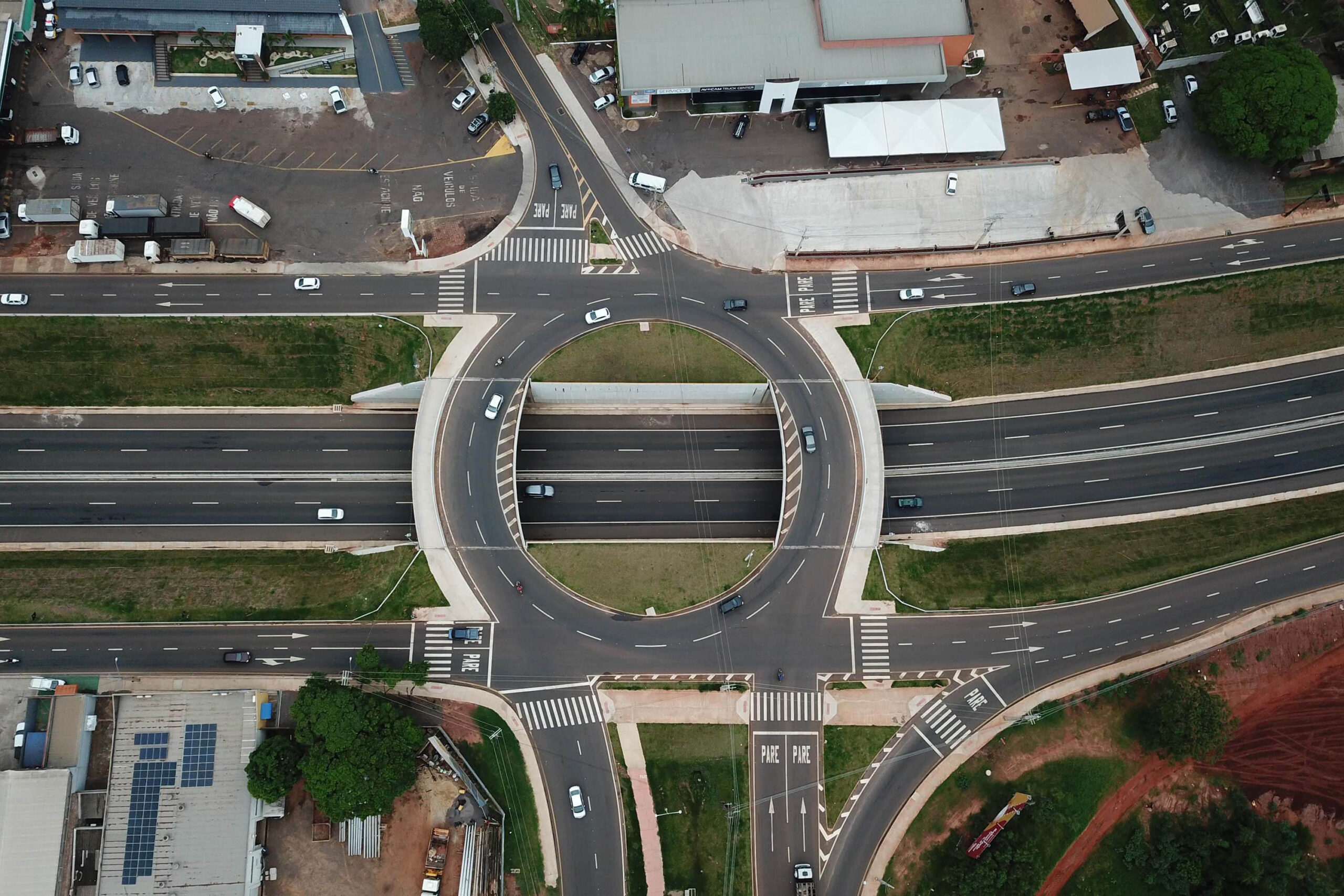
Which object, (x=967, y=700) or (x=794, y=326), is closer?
(x=967, y=700)

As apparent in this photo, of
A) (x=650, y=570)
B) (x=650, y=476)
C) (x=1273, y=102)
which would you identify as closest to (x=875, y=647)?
(x=650, y=570)

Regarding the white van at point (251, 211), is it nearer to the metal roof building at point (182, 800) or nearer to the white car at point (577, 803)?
the metal roof building at point (182, 800)

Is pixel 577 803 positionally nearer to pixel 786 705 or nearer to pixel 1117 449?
pixel 786 705

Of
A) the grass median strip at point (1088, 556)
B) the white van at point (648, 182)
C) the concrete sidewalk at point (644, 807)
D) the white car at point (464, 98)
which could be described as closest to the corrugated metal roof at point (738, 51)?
the white van at point (648, 182)

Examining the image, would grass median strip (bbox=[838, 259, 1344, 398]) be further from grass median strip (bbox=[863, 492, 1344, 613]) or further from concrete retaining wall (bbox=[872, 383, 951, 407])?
grass median strip (bbox=[863, 492, 1344, 613])

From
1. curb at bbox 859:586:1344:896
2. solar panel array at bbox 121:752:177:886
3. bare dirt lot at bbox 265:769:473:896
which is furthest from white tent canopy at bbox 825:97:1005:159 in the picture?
solar panel array at bbox 121:752:177:886

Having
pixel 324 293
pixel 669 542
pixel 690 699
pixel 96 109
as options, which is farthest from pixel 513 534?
pixel 96 109

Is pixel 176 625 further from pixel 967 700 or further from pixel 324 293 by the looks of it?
pixel 967 700
